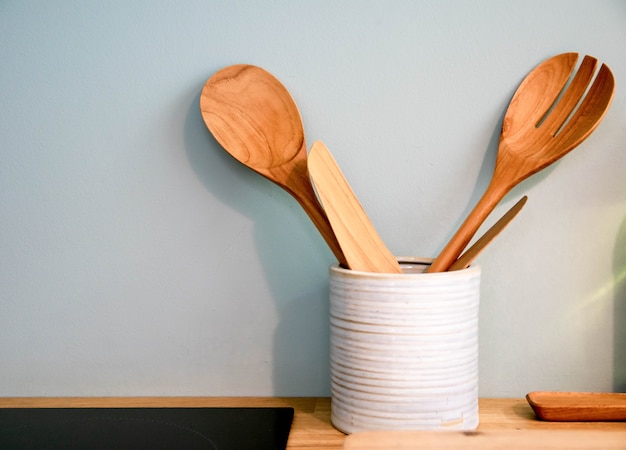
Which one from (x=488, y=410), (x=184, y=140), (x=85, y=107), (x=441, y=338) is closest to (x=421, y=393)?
(x=441, y=338)

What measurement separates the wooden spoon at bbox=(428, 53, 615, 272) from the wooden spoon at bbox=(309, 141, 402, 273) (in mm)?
73

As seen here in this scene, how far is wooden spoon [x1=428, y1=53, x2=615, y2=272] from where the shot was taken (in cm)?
70

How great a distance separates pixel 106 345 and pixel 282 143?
362 mm

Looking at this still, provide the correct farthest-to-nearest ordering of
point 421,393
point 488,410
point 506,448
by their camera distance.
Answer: point 488,410
point 421,393
point 506,448

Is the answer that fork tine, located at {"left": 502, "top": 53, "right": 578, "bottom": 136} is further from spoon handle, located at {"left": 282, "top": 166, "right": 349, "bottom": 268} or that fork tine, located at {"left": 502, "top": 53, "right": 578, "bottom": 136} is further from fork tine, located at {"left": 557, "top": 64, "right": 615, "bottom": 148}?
spoon handle, located at {"left": 282, "top": 166, "right": 349, "bottom": 268}

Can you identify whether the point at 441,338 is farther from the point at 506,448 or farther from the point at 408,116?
the point at 408,116

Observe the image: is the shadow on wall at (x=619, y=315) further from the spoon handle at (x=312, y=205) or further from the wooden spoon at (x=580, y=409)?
the spoon handle at (x=312, y=205)

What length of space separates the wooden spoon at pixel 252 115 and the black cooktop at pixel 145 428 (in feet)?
1.04

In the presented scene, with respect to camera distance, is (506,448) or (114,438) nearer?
(506,448)

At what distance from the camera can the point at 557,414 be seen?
2.20ft

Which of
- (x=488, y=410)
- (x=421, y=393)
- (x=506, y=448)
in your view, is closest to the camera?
(x=506, y=448)

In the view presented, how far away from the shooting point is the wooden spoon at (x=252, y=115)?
0.74 meters

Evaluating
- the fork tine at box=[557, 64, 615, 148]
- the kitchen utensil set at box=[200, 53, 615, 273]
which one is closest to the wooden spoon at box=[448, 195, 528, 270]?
the kitchen utensil set at box=[200, 53, 615, 273]

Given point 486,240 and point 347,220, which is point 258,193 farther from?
point 486,240
